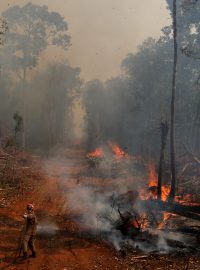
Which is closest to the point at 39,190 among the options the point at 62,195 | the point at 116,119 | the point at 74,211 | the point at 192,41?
the point at 62,195

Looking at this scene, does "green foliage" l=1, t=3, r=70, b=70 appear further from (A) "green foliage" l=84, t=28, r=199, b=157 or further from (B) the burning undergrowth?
(B) the burning undergrowth

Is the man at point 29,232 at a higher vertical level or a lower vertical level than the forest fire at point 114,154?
lower

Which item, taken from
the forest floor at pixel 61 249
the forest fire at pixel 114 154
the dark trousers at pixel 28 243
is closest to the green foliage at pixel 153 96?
the forest fire at pixel 114 154

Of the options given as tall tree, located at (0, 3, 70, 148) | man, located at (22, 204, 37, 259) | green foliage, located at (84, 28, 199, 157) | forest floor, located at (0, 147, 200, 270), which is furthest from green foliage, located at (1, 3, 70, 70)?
man, located at (22, 204, 37, 259)

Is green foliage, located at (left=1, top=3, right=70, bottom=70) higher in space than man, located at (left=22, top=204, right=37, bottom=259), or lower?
higher

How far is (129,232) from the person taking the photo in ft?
49.2

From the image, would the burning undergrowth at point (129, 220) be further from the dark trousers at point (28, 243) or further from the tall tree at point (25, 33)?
the tall tree at point (25, 33)

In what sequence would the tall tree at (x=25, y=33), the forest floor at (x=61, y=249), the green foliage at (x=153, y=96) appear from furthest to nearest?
the tall tree at (x=25, y=33) < the green foliage at (x=153, y=96) < the forest floor at (x=61, y=249)

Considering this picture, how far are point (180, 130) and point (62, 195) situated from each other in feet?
92.2

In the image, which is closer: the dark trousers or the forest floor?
the forest floor

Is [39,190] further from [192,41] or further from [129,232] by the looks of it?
[192,41]

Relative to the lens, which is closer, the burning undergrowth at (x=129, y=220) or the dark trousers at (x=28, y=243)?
the dark trousers at (x=28, y=243)

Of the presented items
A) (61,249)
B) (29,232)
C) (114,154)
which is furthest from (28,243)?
(114,154)

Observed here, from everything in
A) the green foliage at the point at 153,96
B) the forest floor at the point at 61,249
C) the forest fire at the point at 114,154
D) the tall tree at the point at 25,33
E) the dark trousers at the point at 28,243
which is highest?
the tall tree at the point at 25,33
